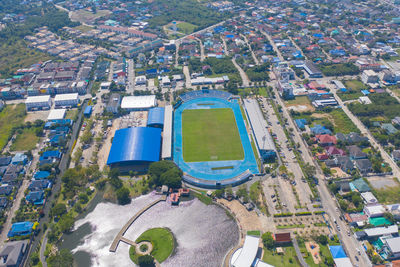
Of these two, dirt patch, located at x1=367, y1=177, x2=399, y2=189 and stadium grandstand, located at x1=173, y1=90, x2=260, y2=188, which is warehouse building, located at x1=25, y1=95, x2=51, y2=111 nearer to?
stadium grandstand, located at x1=173, y1=90, x2=260, y2=188

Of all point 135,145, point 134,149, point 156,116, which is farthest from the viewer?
point 156,116

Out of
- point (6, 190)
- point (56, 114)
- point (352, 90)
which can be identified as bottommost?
point (56, 114)

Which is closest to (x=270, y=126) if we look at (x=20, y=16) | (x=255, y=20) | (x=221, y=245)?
(x=221, y=245)

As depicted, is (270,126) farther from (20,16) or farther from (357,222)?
(20,16)

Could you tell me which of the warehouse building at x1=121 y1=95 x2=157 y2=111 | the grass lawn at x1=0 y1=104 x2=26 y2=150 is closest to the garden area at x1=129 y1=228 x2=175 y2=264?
the warehouse building at x1=121 y1=95 x2=157 y2=111

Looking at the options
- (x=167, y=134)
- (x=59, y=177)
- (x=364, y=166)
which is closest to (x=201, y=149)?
(x=167, y=134)

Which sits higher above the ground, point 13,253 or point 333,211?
point 333,211

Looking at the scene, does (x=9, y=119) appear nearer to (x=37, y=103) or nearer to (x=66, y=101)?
(x=37, y=103)

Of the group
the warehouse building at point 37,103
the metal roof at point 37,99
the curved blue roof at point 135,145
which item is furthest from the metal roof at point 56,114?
the curved blue roof at point 135,145

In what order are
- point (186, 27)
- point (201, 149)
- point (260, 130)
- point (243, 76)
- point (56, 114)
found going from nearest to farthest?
1. point (201, 149)
2. point (260, 130)
3. point (56, 114)
4. point (243, 76)
5. point (186, 27)
